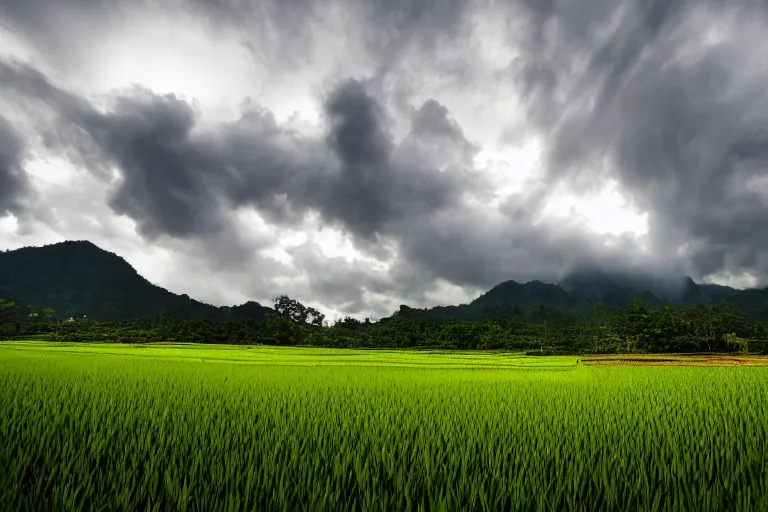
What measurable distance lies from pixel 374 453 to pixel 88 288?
11080cm

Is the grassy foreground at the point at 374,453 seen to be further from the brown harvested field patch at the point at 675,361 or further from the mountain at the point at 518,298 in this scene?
the mountain at the point at 518,298

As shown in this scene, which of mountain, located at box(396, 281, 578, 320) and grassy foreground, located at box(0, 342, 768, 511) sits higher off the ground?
mountain, located at box(396, 281, 578, 320)

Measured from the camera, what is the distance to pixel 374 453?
307cm

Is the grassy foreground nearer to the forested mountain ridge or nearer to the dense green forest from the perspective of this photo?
the dense green forest

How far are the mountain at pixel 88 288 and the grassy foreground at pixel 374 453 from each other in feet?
244

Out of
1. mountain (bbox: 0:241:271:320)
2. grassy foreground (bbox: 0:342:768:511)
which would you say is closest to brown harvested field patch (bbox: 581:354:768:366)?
grassy foreground (bbox: 0:342:768:511)

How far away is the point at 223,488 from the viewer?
2334 mm

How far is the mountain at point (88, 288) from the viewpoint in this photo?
80.5m

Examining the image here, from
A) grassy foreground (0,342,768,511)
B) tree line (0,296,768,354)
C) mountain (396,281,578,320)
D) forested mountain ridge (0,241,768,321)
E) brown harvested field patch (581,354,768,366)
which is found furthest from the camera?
mountain (396,281,578,320)

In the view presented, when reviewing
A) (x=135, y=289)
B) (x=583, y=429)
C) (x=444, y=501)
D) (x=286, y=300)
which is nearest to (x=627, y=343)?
(x=583, y=429)

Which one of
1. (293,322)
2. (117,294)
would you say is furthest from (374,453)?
(117,294)

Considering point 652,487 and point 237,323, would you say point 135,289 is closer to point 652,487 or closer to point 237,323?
point 237,323

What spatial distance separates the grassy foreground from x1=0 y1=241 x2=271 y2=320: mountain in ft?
244

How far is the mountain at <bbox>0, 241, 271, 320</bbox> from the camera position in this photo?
264 ft
